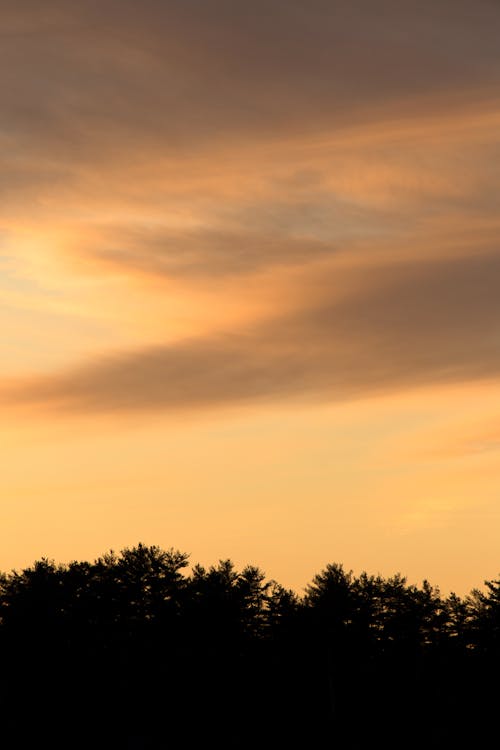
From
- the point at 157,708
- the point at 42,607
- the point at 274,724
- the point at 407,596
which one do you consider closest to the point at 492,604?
the point at 407,596

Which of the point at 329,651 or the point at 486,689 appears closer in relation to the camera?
the point at 486,689

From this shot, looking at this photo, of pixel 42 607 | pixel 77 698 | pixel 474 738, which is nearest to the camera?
pixel 474 738

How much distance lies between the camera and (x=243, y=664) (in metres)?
137

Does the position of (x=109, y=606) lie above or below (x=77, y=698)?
above

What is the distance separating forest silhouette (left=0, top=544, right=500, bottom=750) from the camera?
130 meters

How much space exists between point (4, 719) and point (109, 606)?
2189 cm

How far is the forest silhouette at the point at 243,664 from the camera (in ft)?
428

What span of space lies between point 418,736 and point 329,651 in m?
12.9

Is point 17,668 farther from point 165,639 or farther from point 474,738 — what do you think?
point 474,738

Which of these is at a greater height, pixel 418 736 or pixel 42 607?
pixel 42 607

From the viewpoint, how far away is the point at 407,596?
5738 inches

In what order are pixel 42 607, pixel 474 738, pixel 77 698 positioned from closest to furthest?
pixel 474 738
pixel 77 698
pixel 42 607

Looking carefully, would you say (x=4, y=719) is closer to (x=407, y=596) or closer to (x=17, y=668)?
(x=17, y=668)

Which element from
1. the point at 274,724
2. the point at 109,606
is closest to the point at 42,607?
the point at 109,606
